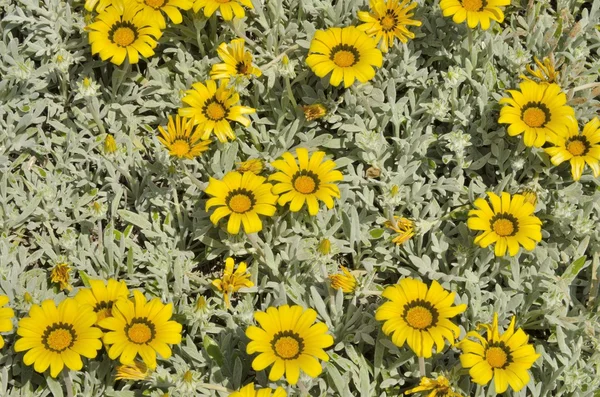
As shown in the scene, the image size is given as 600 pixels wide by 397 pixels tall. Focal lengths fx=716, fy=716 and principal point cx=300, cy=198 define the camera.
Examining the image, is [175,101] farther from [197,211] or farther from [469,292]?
[469,292]

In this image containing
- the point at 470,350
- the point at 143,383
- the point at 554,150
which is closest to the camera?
the point at 470,350

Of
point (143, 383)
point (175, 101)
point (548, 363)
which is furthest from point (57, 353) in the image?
point (548, 363)

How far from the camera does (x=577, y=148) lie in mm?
3826

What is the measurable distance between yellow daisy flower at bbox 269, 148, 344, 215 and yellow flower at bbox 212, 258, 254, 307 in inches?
16.0

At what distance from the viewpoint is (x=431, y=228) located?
392 cm

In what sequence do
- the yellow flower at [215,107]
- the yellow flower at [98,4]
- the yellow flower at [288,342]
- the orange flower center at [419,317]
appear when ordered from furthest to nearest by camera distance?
the yellow flower at [98,4]
the yellow flower at [215,107]
the orange flower center at [419,317]
the yellow flower at [288,342]

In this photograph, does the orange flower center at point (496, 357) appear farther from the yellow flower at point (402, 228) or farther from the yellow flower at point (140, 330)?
the yellow flower at point (140, 330)

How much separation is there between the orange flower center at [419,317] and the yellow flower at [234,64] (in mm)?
1616

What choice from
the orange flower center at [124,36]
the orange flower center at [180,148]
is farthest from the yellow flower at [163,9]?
the orange flower center at [180,148]

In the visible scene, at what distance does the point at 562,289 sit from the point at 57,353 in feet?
8.12

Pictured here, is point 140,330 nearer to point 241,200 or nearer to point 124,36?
point 241,200

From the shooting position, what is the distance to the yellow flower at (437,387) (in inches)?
130

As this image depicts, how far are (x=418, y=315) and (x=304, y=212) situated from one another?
0.92 meters

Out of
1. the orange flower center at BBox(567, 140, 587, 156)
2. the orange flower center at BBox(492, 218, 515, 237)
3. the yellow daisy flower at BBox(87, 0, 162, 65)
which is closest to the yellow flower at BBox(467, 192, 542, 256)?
the orange flower center at BBox(492, 218, 515, 237)
